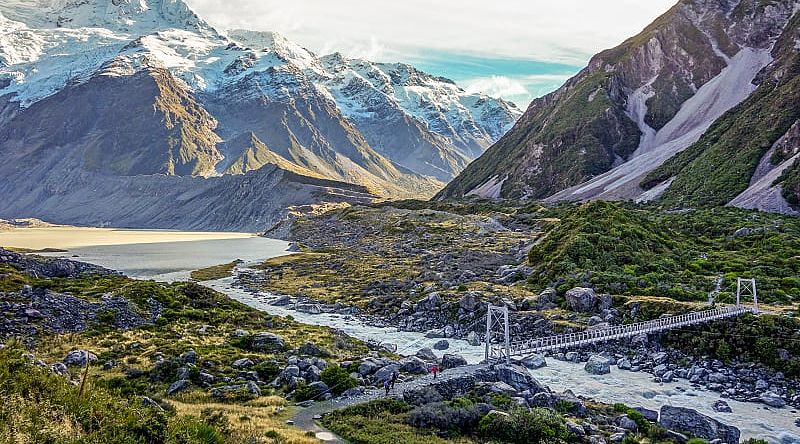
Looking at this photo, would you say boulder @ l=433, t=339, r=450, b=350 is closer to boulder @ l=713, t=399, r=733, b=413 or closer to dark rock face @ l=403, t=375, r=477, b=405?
dark rock face @ l=403, t=375, r=477, b=405

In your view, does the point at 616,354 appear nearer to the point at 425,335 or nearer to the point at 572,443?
the point at 425,335

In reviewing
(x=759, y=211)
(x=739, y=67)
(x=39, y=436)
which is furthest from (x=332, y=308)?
(x=739, y=67)

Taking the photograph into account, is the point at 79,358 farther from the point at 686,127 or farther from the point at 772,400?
the point at 686,127

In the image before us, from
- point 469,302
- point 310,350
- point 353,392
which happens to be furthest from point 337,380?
point 469,302

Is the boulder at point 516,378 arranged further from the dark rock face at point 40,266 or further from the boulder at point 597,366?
the dark rock face at point 40,266

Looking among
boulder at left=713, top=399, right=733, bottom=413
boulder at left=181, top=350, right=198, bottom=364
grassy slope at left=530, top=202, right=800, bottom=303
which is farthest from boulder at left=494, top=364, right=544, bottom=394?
grassy slope at left=530, top=202, right=800, bottom=303
